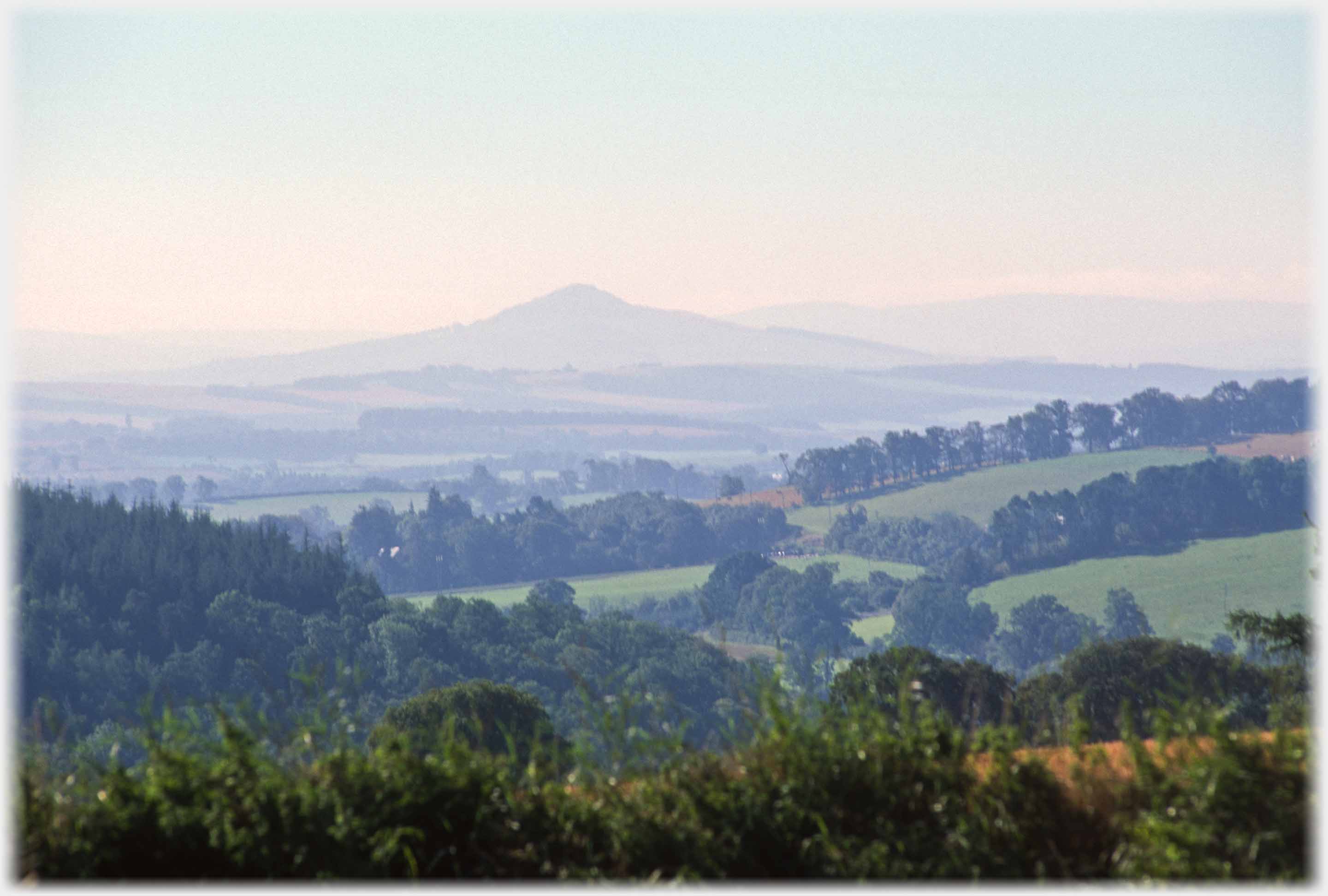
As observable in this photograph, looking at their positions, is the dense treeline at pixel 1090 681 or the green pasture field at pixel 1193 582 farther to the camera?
the green pasture field at pixel 1193 582

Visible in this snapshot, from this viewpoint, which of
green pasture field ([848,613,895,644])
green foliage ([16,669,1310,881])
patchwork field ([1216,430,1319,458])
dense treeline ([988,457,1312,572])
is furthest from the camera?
patchwork field ([1216,430,1319,458])

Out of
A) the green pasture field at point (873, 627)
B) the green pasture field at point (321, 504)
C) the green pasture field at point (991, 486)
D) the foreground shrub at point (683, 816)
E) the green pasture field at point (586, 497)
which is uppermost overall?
the foreground shrub at point (683, 816)

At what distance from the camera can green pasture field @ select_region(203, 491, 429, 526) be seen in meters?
134

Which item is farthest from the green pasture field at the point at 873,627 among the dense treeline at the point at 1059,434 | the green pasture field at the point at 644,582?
the dense treeline at the point at 1059,434

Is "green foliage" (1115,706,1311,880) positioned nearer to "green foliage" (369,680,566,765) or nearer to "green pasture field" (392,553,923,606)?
"green foliage" (369,680,566,765)

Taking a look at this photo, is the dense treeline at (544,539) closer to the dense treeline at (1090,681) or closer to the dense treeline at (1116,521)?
the dense treeline at (1116,521)

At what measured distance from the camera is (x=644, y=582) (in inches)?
4402

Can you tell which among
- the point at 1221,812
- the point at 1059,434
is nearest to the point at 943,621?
the point at 1059,434

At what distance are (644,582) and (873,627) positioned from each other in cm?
2456

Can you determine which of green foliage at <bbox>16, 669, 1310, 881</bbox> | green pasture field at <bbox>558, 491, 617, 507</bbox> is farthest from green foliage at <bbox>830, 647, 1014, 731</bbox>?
green pasture field at <bbox>558, 491, 617, 507</bbox>

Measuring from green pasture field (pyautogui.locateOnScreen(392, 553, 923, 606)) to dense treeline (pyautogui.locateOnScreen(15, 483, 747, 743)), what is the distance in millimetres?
24494

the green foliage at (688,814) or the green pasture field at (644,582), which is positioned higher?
the green foliage at (688,814)

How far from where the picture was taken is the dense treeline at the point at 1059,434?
450 feet

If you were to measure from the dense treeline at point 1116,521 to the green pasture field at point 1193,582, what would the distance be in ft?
7.71
